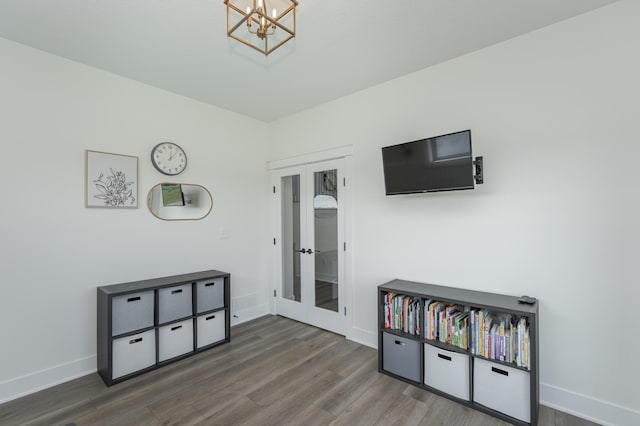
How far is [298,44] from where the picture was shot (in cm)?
234

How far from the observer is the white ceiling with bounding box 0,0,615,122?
1.94 m

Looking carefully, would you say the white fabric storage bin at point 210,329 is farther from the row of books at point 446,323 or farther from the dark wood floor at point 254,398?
the row of books at point 446,323

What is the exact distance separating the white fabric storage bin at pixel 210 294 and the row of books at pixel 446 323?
2165 millimetres

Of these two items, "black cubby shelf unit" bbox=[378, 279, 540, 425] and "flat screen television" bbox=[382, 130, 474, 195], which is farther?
"flat screen television" bbox=[382, 130, 474, 195]

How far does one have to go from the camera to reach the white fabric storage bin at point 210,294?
3008 millimetres

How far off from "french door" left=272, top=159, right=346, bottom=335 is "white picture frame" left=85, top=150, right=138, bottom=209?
1.78 meters

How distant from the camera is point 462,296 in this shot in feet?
7.51

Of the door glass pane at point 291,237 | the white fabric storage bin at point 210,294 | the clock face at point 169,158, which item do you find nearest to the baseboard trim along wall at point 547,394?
the white fabric storage bin at point 210,294

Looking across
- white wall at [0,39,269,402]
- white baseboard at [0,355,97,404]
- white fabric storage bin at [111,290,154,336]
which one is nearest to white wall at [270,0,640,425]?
white fabric storage bin at [111,290,154,336]

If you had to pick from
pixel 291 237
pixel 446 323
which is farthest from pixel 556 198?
pixel 291 237

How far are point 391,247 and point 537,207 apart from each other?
128 centimetres

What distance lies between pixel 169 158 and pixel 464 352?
342 centimetres

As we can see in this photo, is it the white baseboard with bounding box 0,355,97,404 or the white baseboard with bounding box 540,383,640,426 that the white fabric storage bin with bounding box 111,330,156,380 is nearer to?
the white baseboard with bounding box 0,355,97,404

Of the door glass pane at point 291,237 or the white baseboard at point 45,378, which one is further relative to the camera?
the door glass pane at point 291,237
